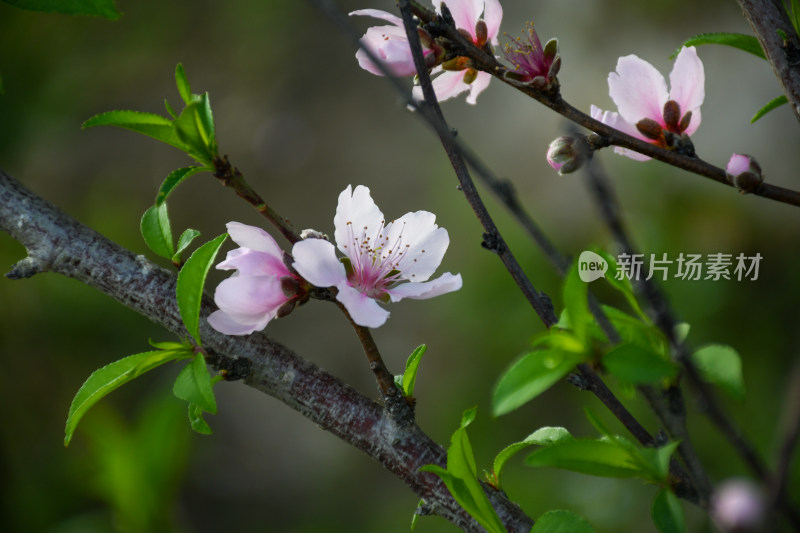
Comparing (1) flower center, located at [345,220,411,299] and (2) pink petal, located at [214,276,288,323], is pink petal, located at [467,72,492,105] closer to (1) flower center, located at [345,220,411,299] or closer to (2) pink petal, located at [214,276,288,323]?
(1) flower center, located at [345,220,411,299]

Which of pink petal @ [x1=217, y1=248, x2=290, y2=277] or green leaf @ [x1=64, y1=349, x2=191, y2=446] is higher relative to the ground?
pink petal @ [x1=217, y1=248, x2=290, y2=277]

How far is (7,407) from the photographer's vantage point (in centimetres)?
199

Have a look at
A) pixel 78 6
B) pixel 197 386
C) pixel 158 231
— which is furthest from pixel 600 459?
pixel 78 6

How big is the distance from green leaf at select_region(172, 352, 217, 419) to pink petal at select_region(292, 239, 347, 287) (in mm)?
95

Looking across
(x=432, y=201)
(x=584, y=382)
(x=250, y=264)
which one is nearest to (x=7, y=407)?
(x=432, y=201)

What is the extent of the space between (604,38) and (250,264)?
2177 millimetres

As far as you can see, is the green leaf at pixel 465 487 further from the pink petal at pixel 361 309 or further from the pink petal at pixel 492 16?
the pink petal at pixel 492 16

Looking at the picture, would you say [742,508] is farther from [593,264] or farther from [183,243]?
[183,243]

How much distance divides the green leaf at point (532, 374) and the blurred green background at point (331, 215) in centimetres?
81

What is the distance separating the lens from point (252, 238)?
19.4 inches

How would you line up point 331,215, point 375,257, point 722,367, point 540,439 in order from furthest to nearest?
point 331,215
point 375,257
point 540,439
point 722,367

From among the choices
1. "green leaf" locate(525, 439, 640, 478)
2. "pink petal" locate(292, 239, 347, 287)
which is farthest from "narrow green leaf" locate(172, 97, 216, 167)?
"green leaf" locate(525, 439, 640, 478)

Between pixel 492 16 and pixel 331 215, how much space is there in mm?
2287

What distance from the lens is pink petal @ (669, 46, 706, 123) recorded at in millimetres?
544
